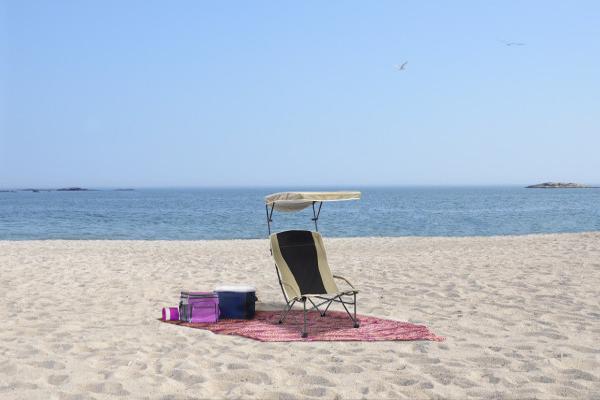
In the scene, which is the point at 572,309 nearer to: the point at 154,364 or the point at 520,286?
the point at 520,286

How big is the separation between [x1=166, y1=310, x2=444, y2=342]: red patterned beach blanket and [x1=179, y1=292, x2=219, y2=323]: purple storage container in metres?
0.11

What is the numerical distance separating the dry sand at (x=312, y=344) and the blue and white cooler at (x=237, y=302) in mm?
734

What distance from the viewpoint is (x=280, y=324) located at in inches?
244

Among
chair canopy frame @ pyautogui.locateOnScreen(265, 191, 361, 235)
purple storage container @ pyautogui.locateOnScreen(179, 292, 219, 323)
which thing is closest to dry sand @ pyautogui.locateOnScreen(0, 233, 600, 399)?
purple storage container @ pyautogui.locateOnScreen(179, 292, 219, 323)

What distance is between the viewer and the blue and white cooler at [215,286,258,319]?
6.53 metres

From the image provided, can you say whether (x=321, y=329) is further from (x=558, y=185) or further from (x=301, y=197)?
(x=558, y=185)

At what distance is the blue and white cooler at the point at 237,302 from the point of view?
6.53 m

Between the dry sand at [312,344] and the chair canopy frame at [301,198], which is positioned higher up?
the chair canopy frame at [301,198]

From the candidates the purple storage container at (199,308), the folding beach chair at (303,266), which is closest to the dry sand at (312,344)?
the purple storage container at (199,308)

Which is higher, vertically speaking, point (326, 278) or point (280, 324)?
point (326, 278)

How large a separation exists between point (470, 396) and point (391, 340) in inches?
60.5

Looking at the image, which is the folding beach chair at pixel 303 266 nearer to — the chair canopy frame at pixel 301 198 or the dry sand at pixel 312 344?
the chair canopy frame at pixel 301 198

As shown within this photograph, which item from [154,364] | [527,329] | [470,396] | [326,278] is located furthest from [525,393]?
[326,278]

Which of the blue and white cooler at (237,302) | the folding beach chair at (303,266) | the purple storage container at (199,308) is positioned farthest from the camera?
the blue and white cooler at (237,302)
